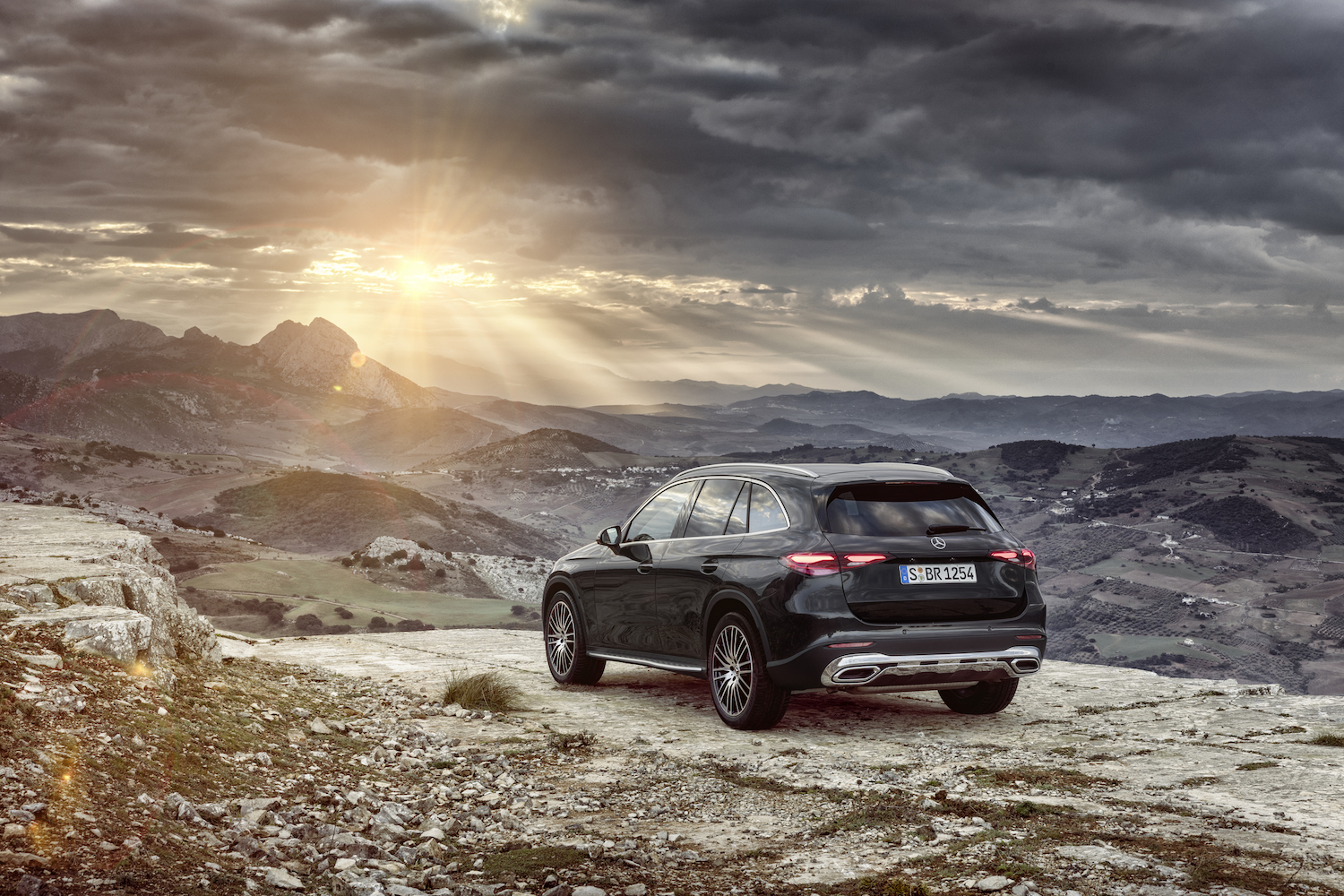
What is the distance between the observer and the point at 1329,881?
13.0 ft

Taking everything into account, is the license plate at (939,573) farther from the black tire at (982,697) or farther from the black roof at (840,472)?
the black tire at (982,697)

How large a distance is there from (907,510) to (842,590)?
0.86m

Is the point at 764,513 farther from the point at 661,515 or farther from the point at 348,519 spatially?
the point at 348,519

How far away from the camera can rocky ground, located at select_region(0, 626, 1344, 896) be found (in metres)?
4.17

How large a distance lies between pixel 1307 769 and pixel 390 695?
714 centimetres

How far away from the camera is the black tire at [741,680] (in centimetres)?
730

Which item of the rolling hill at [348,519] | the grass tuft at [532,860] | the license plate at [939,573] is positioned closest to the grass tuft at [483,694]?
the license plate at [939,573]

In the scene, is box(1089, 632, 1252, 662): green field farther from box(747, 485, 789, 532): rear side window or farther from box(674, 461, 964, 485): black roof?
box(747, 485, 789, 532): rear side window

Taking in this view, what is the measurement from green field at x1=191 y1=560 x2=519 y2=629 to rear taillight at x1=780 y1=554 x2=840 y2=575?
8681 cm

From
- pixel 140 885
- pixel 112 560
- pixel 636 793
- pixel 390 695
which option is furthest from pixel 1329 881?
pixel 112 560

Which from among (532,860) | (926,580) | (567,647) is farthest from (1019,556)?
(567,647)

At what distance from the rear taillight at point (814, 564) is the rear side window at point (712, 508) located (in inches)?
40.1

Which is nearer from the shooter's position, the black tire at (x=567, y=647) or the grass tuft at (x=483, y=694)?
the grass tuft at (x=483, y=694)

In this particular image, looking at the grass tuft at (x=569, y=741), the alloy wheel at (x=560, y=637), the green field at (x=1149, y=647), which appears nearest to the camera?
the grass tuft at (x=569, y=741)
